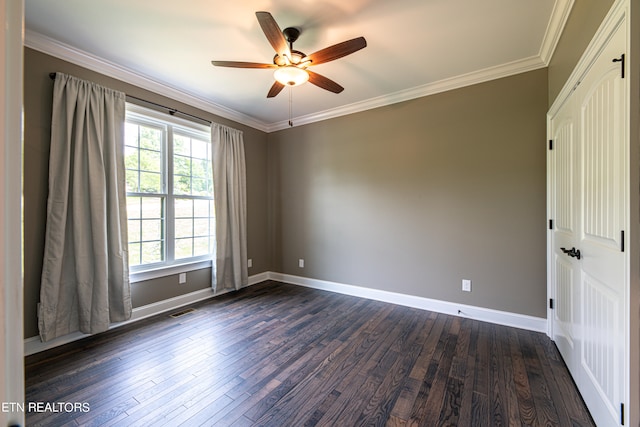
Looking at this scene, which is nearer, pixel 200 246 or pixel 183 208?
pixel 183 208

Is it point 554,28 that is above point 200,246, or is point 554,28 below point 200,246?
above

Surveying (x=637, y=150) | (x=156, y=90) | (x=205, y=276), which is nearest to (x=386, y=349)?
(x=637, y=150)

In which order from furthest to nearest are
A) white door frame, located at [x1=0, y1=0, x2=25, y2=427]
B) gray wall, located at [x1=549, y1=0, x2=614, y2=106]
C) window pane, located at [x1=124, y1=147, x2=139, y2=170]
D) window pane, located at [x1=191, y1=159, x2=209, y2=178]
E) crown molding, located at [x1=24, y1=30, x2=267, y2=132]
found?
window pane, located at [x1=191, y1=159, x2=209, y2=178] < window pane, located at [x1=124, y1=147, x2=139, y2=170] < crown molding, located at [x1=24, y1=30, x2=267, y2=132] < gray wall, located at [x1=549, y1=0, x2=614, y2=106] < white door frame, located at [x1=0, y1=0, x2=25, y2=427]

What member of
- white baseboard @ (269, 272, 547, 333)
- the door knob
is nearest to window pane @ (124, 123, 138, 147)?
white baseboard @ (269, 272, 547, 333)

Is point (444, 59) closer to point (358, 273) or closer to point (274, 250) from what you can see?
point (358, 273)

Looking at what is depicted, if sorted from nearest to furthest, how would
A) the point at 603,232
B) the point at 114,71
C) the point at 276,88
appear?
the point at 603,232
the point at 276,88
the point at 114,71

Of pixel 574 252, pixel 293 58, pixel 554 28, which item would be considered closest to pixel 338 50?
pixel 293 58

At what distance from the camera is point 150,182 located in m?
3.07

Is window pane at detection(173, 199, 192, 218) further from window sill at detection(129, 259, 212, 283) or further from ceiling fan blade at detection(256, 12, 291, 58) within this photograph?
ceiling fan blade at detection(256, 12, 291, 58)

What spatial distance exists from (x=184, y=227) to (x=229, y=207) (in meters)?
0.65

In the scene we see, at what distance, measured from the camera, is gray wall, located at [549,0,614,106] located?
145cm

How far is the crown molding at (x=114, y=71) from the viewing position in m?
2.24

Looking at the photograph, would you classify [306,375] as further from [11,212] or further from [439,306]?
[11,212]

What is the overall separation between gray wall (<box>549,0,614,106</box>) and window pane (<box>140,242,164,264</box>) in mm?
4099
